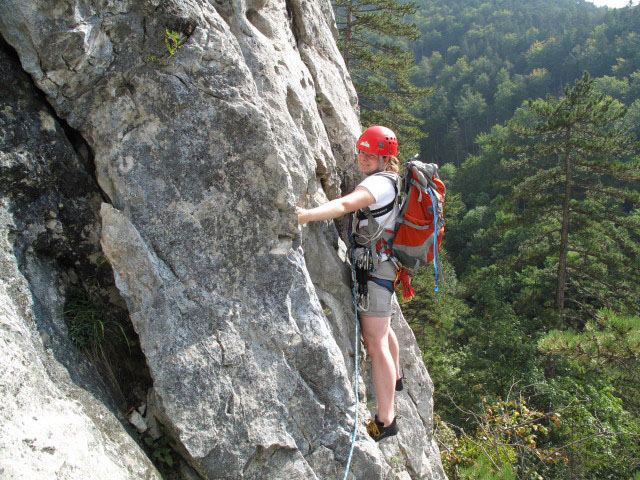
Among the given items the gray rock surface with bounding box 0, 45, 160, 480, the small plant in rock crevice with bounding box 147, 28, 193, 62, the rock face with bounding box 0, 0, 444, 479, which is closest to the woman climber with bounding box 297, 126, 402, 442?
the rock face with bounding box 0, 0, 444, 479

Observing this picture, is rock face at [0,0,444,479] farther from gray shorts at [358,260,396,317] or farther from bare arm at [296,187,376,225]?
gray shorts at [358,260,396,317]

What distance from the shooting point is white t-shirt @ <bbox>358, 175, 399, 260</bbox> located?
407 centimetres

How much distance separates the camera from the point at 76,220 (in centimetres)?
328

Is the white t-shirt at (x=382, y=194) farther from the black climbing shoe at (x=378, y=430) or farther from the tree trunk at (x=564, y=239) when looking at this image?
the tree trunk at (x=564, y=239)

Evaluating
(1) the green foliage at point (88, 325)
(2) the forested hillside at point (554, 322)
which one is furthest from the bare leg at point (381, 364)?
(2) the forested hillside at point (554, 322)

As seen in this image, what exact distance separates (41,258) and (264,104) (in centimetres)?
206

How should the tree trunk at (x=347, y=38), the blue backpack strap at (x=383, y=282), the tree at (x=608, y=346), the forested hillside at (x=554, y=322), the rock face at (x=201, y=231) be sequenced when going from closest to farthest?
the rock face at (x=201, y=231) → the blue backpack strap at (x=383, y=282) → the tree at (x=608, y=346) → the forested hillside at (x=554, y=322) → the tree trunk at (x=347, y=38)

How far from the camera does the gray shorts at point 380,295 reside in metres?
4.39

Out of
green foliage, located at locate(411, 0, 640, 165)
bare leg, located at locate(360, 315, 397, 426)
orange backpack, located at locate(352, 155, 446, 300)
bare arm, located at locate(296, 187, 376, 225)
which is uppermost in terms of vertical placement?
bare arm, located at locate(296, 187, 376, 225)

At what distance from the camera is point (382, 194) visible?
13.5ft

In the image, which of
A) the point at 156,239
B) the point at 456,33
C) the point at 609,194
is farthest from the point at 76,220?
the point at 456,33

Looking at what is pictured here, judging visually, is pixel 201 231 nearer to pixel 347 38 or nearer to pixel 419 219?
pixel 419 219

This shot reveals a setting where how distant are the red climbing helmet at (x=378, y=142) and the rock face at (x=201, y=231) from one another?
1052mm

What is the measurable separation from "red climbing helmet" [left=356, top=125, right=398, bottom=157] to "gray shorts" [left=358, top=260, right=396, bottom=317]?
1.07 meters
